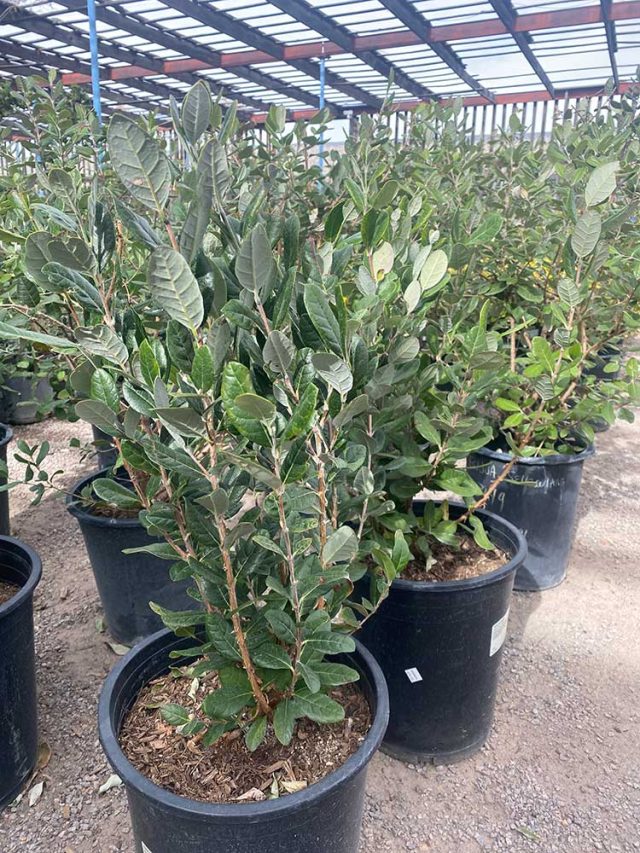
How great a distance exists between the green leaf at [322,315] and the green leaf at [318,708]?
1.93 ft

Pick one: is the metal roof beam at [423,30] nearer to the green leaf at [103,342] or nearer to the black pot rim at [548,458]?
the black pot rim at [548,458]

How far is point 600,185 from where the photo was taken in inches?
69.9

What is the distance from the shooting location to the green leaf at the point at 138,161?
Result: 88cm

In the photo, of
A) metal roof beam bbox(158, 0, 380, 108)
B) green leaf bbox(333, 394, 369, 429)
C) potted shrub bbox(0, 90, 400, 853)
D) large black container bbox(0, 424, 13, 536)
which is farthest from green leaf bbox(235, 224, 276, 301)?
metal roof beam bbox(158, 0, 380, 108)

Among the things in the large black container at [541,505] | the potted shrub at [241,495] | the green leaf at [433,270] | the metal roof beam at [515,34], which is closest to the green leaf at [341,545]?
the potted shrub at [241,495]

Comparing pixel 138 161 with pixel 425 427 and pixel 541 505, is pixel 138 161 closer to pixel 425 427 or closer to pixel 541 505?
pixel 425 427

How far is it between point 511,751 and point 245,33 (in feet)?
31.8

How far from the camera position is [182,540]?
122 cm

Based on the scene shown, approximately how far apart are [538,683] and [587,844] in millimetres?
591

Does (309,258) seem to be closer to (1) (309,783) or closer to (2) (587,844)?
(1) (309,783)

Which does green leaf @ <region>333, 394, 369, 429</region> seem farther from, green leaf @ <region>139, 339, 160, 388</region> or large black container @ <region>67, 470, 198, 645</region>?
large black container @ <region>67, 470, 198, 645</region>

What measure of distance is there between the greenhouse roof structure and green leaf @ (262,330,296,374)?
260 inches

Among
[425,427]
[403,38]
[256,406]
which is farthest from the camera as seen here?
[403,38]

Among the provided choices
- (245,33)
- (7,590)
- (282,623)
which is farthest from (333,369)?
(245,33)
